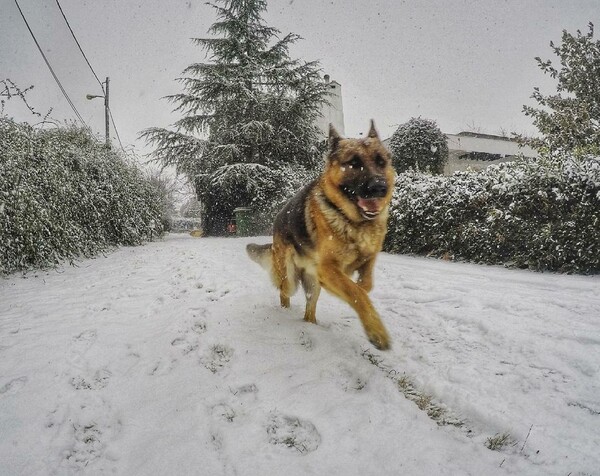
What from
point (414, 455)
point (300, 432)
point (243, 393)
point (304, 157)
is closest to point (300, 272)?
point (243, 393)

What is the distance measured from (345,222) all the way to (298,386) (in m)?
1.27

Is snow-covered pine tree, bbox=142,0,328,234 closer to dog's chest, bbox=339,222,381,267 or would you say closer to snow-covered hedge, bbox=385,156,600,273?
snow-covered hedge, bbox=385,156,600,273

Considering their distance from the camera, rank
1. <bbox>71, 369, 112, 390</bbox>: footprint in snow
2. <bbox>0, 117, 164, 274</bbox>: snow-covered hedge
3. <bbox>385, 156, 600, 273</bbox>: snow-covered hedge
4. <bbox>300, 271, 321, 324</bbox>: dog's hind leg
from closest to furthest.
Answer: <bbox>71, 369, 112, 390</bbox>: footprint in snow < <bbox>300, 271, 321, 324</bbox>: dog's hind leg < <bbox>385, 156, 600, 273</bbox>: snow-covered hedge < <bbox>0, 117, 164, 274</bbox>: snow-covered hedge

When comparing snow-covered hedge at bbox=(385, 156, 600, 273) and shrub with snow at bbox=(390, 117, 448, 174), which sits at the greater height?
shrub with snow at bbox=(390, 117, 448, 174)

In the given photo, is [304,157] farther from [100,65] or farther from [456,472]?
[456,472]

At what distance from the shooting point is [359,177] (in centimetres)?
279

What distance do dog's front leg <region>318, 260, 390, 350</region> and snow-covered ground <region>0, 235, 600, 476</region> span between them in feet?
1.09

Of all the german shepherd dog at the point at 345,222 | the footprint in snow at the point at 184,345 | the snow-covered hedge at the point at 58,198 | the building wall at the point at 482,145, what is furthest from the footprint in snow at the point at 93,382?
the building wall at the point at 482,145

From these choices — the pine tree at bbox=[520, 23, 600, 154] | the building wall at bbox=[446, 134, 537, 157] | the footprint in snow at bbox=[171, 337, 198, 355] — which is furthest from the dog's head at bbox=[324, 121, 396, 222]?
the building wall at bbox=[446, 134, 537, 157]

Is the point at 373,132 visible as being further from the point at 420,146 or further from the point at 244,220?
the point at 244,220

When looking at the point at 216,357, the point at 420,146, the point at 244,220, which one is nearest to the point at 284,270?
the point at 216,357

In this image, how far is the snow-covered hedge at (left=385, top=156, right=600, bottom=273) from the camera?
4.45 meters

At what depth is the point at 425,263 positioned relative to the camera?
5891 mm

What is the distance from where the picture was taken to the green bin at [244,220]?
1415cm
